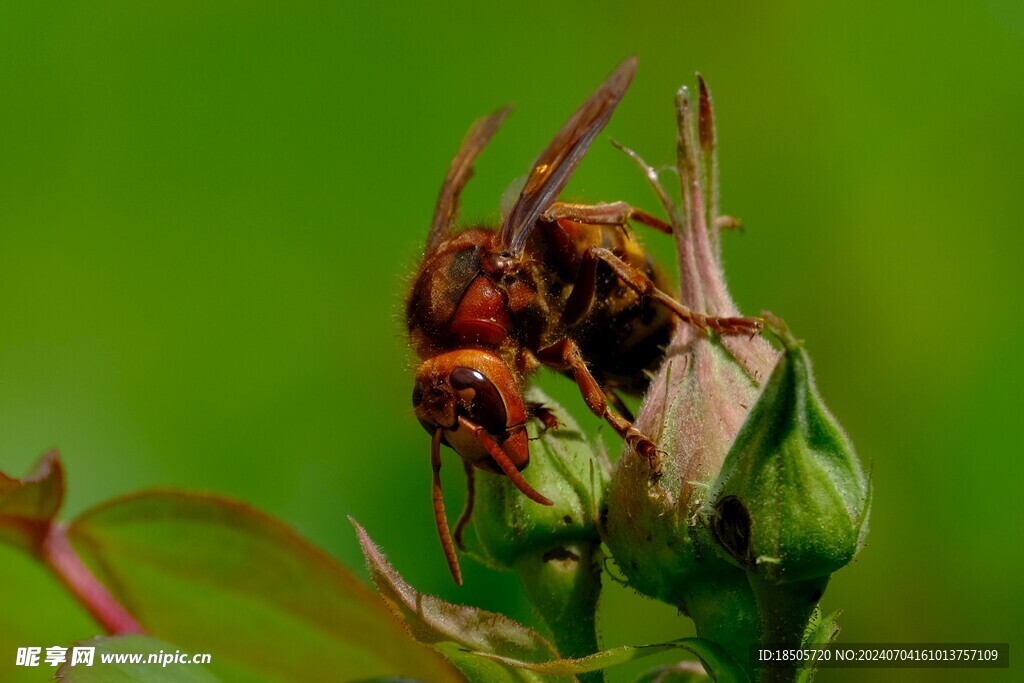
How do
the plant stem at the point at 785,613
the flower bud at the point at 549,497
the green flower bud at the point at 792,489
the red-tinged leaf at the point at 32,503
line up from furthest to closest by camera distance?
1. the flower bud at the point at 549,497
2. the red-tinged leaf at the point at 32,503
3. the plant stem at the point at 785,613
4. the green flower bud at the point at 792,489

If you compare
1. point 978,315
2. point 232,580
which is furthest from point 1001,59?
point 232,580

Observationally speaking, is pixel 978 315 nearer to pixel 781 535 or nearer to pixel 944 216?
pixel 944 216

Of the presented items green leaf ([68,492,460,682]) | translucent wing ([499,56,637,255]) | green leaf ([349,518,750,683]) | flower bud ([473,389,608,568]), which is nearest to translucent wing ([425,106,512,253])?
translucent wing ([499,56,637,255])

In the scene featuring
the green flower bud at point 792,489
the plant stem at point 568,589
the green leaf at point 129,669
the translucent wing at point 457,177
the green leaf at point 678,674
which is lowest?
the green leaf at point 678,674

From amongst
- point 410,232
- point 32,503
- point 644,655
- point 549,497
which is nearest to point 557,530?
point 549,497

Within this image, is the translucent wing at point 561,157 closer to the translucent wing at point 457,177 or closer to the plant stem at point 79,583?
the translucent wing at point 457,177

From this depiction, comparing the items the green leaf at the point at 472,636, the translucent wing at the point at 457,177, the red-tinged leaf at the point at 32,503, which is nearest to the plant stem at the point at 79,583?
the red-tinged leaf at the point at 32,503
